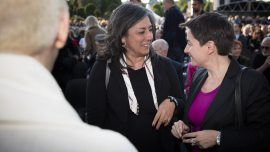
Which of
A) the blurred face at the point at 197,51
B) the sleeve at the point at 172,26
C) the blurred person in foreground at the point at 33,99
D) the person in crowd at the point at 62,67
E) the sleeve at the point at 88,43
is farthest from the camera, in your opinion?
the sleeve at the point at 88,43

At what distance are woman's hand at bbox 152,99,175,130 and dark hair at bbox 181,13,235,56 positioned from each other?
655mm

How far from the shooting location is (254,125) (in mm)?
1698

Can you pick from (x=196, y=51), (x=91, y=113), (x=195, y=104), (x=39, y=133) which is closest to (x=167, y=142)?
(x=195, y=104)

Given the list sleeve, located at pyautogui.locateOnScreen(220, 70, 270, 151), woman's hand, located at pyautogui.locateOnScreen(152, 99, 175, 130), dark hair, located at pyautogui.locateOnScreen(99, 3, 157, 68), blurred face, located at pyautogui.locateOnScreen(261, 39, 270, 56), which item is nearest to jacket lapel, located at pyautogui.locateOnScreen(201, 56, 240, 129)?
sleeve, located at pyautogui.locateOnScreen(220, 70, 270, 151)

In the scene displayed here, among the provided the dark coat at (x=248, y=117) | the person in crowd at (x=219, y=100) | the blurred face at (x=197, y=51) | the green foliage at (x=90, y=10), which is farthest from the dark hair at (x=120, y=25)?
the green foliage at (x=90, y=10)

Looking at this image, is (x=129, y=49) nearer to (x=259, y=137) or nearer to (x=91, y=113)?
(x=91, y=113)

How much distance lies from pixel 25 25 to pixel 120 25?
5.48 ft

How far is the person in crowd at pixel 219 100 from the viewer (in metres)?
1.67

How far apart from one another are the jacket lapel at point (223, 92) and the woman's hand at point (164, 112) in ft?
1.09

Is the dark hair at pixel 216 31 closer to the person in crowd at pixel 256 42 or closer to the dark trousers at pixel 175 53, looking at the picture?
the dark trousers at pixel 175 53

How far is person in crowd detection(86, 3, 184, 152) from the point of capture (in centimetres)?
204

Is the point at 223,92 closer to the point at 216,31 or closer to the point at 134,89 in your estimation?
the point at 216,31

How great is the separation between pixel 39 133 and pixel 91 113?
1.65m

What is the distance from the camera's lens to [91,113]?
2.12 meters
